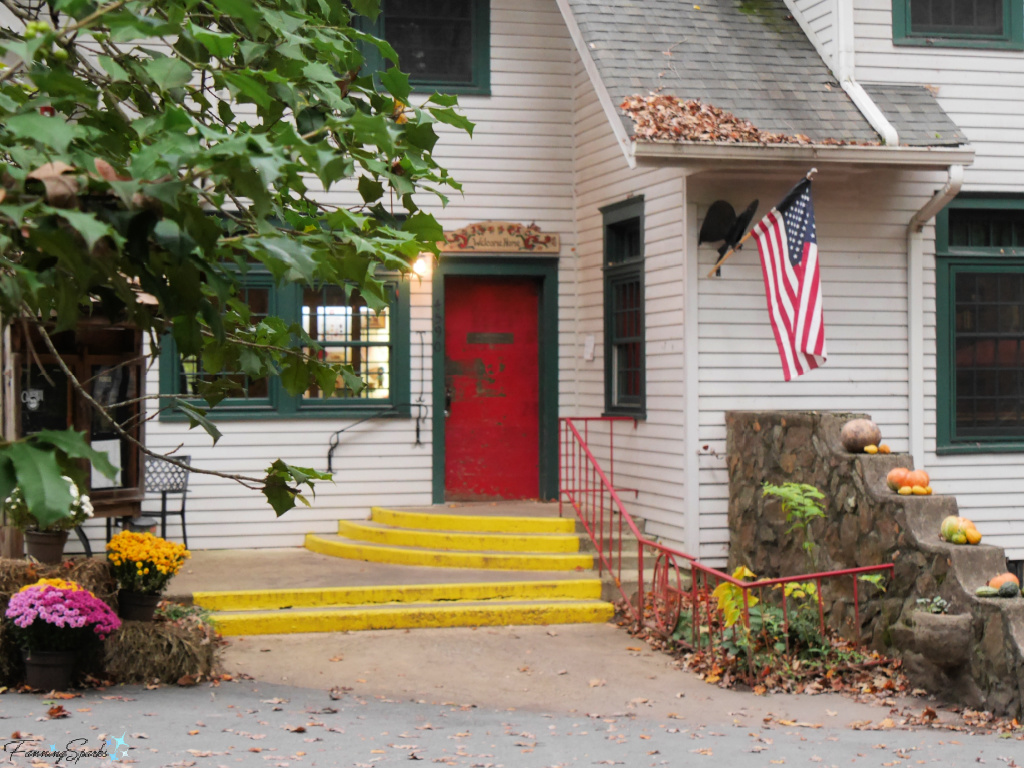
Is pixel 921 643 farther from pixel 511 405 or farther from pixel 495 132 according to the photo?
pixel 495 132

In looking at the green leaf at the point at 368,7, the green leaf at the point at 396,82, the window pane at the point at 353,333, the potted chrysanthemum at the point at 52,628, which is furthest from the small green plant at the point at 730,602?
the green leaf at the point at 396,82

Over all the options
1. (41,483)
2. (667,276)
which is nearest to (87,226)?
(41,483)

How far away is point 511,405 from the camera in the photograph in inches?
472

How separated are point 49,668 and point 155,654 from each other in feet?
2.09

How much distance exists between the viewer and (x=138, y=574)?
755 cm

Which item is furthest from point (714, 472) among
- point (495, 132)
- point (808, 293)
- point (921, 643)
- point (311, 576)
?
point (495, 132)

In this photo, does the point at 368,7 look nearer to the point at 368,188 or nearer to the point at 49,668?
the point at 368,188

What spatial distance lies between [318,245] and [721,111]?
6.87 meters

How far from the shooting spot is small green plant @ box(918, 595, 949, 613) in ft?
24.0

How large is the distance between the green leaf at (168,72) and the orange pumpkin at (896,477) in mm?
6726

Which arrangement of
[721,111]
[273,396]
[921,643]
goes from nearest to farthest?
[921,643]
[721,111]
[273,396]

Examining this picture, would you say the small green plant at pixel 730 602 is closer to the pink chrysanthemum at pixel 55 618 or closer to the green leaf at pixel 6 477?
the pink chrysanthemum at pixel 55 618

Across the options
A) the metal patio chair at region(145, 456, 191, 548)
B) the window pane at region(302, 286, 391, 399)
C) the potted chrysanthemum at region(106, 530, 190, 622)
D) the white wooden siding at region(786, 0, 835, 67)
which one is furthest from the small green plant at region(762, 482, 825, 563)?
the metal patio chair at region(145, 456, 191, 548)

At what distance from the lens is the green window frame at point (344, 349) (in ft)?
37.0
